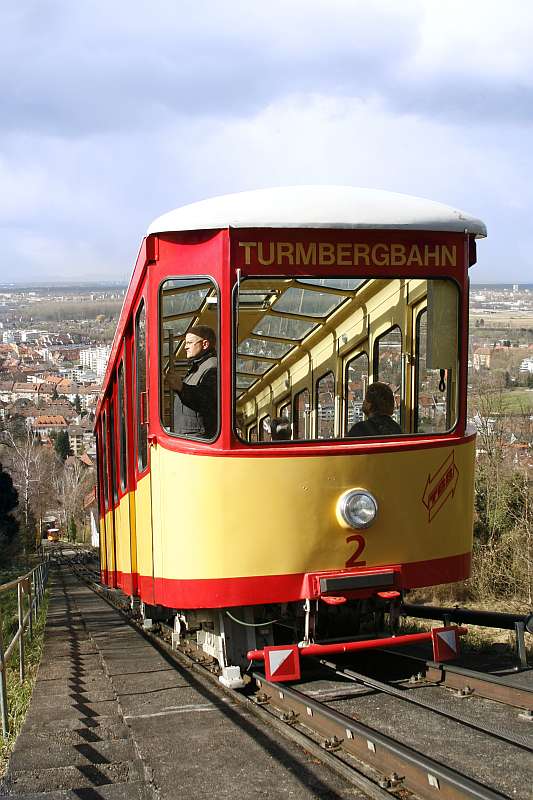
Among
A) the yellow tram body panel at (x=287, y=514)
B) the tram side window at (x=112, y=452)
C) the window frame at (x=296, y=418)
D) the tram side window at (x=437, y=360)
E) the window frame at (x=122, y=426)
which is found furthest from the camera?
the tram side window at (x=112, y=452)

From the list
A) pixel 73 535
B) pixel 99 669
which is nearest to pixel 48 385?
pixel 73 535

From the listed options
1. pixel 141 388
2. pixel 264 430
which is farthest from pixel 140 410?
pixel 264 430

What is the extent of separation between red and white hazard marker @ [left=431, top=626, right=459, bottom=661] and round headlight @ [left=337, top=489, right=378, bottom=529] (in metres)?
0.97

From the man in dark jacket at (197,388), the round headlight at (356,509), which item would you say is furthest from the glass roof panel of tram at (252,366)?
the round headlight at (356,509)

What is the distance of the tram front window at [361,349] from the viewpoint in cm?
665

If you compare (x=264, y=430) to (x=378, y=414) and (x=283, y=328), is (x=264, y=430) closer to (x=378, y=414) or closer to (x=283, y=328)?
(x=378, y=414)

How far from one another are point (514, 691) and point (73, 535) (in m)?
91.5

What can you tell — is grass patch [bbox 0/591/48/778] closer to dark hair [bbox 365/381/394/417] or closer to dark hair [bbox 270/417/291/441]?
dark hair [bbox 270/417/291/441]

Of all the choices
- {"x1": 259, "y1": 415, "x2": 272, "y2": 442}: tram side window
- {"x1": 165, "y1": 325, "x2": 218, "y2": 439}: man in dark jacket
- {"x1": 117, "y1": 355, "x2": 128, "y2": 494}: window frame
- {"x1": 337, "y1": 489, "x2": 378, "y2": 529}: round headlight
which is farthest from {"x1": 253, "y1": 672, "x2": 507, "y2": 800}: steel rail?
{"x1": 117, "y1": 355, "x2": 128, "y2": 494}: window frame

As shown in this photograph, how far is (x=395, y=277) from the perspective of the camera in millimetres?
6633

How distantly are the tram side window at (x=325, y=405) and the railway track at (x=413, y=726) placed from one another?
5.65 ft

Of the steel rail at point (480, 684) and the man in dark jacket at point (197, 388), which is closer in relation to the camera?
the steel rail at point (480, 684)

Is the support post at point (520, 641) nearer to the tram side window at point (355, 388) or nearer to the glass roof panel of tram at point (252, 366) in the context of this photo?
the tram side window at point (355, 388)

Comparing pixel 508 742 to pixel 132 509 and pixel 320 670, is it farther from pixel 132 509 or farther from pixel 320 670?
pixel 132 509
